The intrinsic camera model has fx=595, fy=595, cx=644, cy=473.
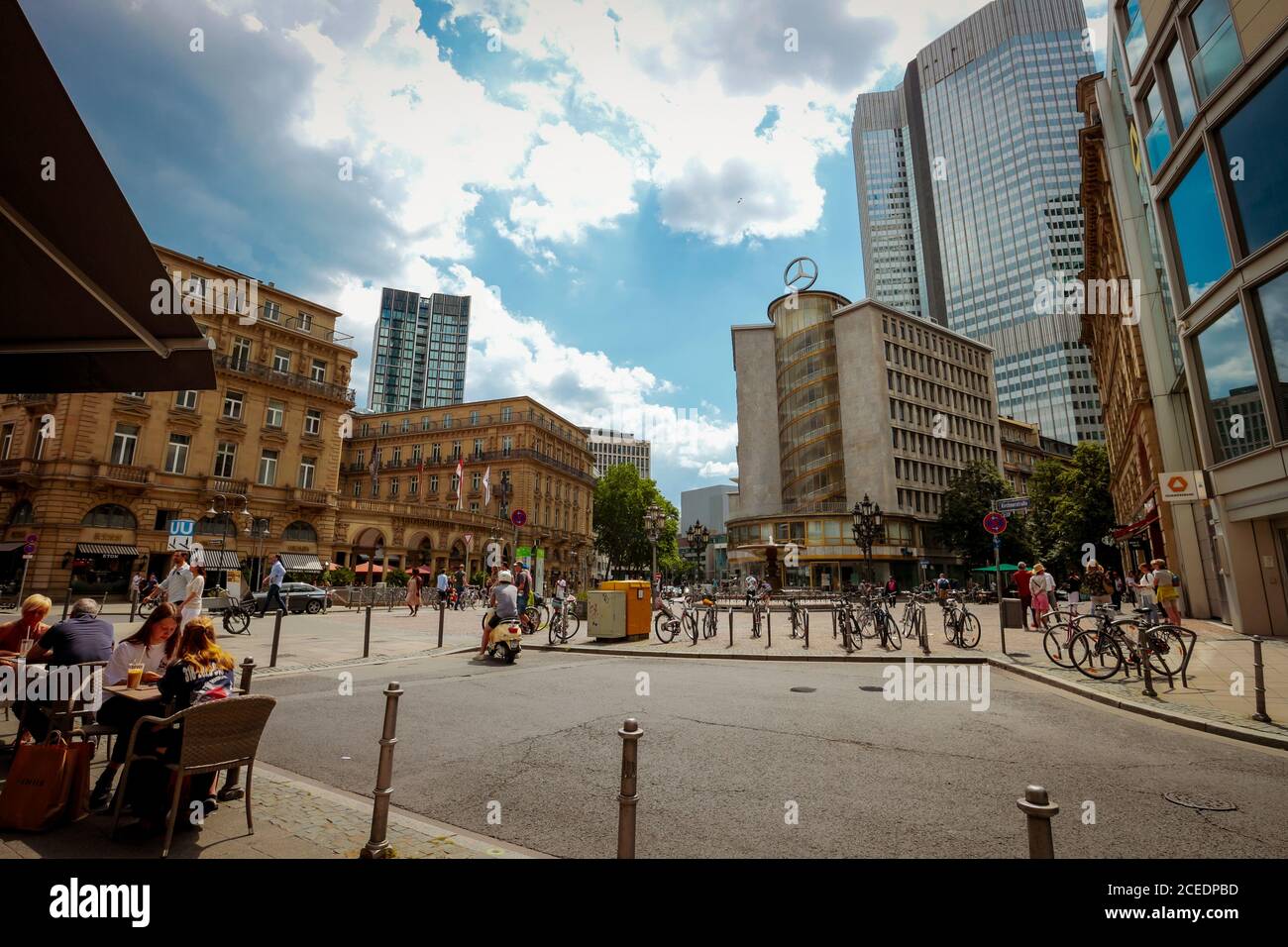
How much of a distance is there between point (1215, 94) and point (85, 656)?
23907mm

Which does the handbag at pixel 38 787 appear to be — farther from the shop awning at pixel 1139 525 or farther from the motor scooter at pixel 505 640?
the shop awning at pixel 1139 525

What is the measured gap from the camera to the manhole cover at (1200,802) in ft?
14.7

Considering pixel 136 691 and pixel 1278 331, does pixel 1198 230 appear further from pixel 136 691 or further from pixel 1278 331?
pixel 136 691

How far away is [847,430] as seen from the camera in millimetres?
64312

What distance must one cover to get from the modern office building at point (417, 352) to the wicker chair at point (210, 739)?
12983 centimetres

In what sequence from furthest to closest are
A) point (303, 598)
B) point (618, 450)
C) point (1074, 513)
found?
point (618, 450)
point (1074, 513)
point (303, 598)

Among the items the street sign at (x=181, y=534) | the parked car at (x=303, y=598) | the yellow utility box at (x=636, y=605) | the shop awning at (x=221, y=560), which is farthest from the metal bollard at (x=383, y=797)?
the shop awning at (x=221, y=560)

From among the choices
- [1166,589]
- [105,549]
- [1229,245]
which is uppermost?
[1229,245]

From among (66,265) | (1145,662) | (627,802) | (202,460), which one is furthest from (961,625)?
(202,460)

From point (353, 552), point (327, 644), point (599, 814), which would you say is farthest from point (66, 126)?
point (353, 552)

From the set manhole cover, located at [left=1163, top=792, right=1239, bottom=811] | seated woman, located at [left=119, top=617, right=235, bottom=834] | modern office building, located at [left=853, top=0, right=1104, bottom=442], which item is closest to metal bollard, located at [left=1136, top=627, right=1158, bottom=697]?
manhole cover, located at [left=1163, top=792, right=1239, bottom=811]

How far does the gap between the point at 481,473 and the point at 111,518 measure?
31.5m

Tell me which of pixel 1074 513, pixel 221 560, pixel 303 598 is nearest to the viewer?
pixel 303 598

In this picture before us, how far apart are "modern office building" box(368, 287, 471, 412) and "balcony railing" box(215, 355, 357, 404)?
85.8 metres
